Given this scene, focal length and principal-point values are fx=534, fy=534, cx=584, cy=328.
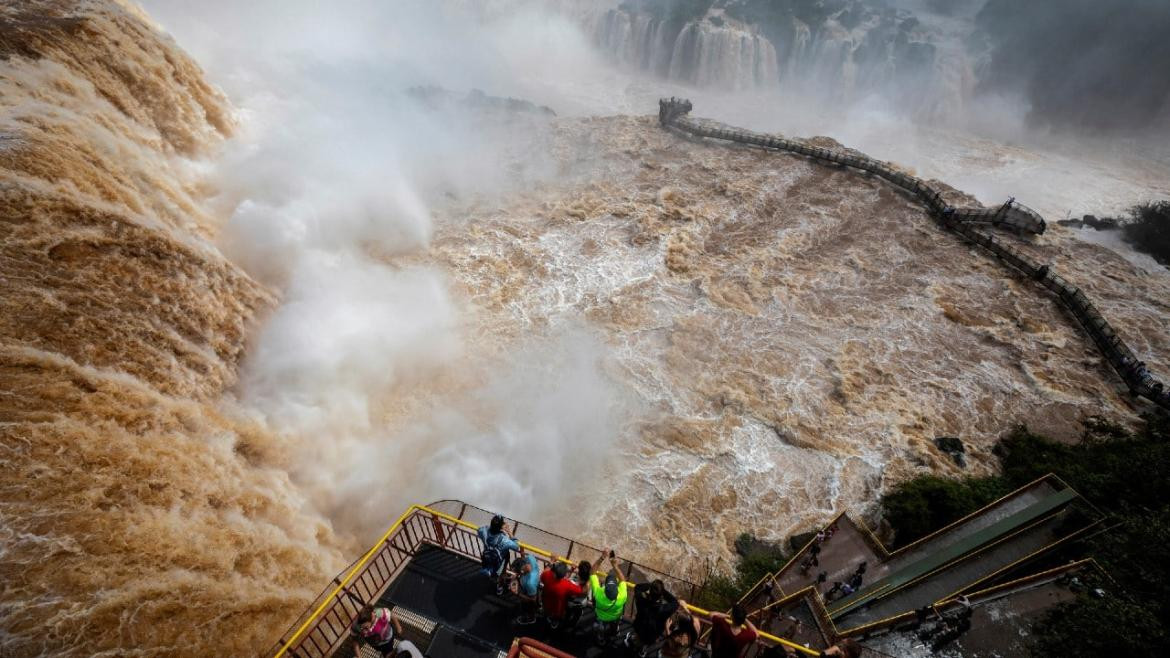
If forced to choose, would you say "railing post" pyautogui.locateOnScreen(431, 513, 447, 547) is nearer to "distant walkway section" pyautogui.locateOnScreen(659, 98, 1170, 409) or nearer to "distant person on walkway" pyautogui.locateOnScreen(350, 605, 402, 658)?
"distant person on walkway" pyautogui.locateOnScreen(350, 605, 402, 658)

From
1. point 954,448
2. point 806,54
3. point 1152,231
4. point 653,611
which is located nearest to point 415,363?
point 653,611

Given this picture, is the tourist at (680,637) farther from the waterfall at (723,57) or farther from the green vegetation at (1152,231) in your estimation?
the waterfall at (723,57)

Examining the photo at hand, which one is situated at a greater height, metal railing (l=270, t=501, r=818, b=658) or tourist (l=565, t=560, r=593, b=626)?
tourist (l=565, t=560, r=593, b=626)

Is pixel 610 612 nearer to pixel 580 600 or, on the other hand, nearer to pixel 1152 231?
pixel 580 600

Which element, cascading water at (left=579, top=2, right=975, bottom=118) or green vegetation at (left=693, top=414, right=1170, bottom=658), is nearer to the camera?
green vegetation at (left=693, top=414, right=1170, bottom=658)

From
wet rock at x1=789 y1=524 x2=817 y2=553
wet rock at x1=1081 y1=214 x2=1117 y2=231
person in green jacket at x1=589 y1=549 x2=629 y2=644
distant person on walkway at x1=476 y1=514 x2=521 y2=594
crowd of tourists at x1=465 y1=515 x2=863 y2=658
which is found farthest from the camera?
wet rock at x1=1081 y1=214 x2=1117 y2=231

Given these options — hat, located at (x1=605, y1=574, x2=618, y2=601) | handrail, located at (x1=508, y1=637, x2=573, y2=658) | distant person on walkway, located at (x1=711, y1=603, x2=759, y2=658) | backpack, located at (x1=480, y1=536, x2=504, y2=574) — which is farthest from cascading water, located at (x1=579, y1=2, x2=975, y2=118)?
handrail, located at (x1=508, y1=637, x2=573, y2=658)
